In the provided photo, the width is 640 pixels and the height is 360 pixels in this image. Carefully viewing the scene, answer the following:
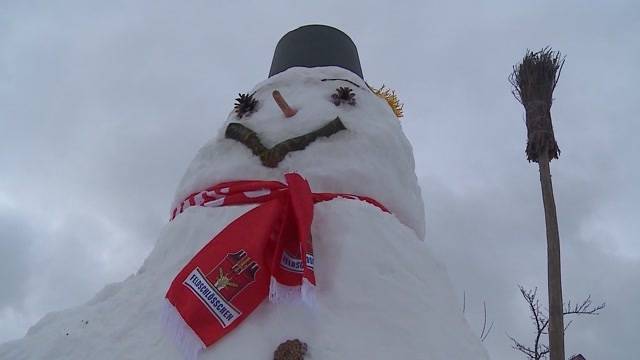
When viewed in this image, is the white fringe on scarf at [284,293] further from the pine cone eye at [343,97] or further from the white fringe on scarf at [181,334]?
the pine cone eye at [343,97]

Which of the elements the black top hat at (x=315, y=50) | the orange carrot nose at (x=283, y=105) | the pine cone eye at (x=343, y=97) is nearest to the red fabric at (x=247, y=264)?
the orange carrot nose at (x=283, y=105)

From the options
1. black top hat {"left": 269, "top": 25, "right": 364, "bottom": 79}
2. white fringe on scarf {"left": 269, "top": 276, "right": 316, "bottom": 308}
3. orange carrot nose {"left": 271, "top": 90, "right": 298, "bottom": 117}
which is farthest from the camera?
black top hat {"left": 269, "top": 25, "right": 364, "bottom": 79}

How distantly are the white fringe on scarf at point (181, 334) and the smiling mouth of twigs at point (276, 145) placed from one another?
87 centimetres

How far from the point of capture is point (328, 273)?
2.37 meters

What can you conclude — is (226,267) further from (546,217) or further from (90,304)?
(546,217)

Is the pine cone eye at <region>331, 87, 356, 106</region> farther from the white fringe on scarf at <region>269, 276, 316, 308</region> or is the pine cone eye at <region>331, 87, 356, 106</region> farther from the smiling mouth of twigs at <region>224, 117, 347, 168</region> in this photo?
the white fringe on scarf at <region>269, 276, 316, 308</region>

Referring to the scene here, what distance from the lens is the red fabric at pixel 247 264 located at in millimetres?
2191

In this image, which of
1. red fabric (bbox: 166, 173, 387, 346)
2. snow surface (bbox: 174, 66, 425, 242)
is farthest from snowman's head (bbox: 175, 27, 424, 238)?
red fabric (bbox: 166, 173, 387, 346)

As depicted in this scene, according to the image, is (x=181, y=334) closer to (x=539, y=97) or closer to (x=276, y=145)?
(x=276, y=145)

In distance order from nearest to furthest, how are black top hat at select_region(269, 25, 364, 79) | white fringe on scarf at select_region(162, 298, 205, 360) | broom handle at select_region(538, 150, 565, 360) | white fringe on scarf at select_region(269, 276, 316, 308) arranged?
white fringe on scarf at select_region(162, 298, 205, 360), white fringe on scarf at select_region(269, 276, 316, 308), black top hat at select_region(269, 25, 364, 79), broom handle at select_region(538, 150, 565, 360)

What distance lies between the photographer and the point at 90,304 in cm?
272

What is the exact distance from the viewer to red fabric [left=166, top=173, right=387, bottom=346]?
2.19 metres

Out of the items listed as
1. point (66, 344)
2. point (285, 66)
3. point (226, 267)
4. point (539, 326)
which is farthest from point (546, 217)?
point (66, 344)

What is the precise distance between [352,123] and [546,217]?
2.76 meters
